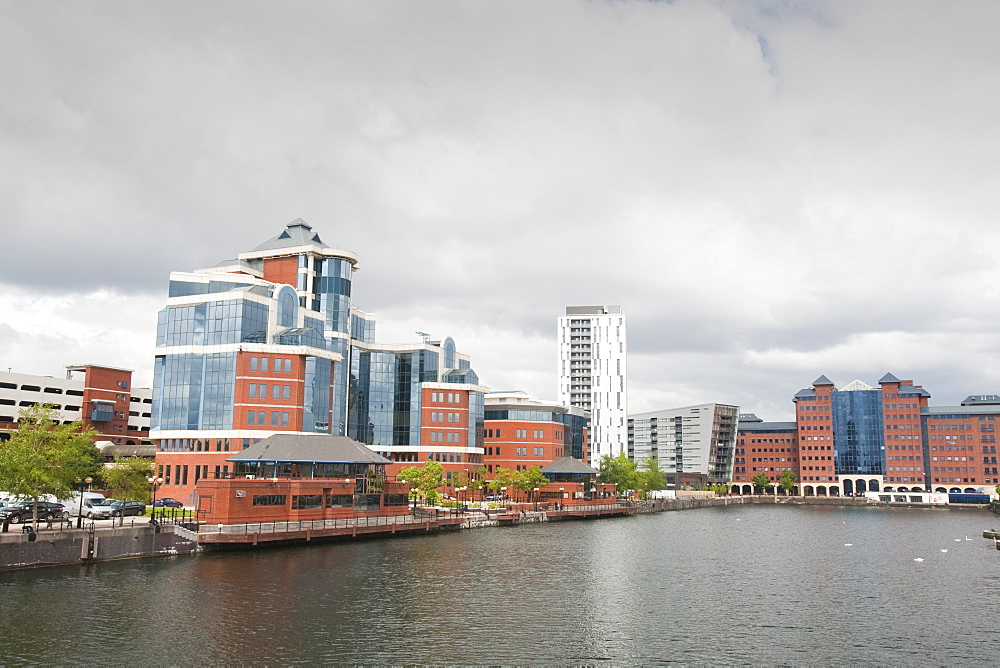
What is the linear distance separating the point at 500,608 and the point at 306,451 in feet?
178

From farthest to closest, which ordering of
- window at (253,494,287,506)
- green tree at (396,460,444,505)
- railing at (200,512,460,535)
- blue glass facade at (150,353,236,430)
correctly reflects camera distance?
green tree at (396,460,444,505)
blue glass facade at (150,353,236,430)
window at (253,494,287,506)
railing at (200,512,460,535)

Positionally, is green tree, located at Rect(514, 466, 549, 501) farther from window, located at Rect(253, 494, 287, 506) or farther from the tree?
window, located at Rect(253, 494, 287, 506)

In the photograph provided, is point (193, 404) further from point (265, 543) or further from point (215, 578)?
point (215, 578)

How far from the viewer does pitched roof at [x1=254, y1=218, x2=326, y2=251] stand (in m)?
155

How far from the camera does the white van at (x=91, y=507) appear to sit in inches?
3466

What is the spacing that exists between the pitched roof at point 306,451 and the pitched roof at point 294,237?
54.8m

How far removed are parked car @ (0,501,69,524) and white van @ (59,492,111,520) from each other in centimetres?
182

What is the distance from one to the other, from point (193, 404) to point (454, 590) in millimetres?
78893

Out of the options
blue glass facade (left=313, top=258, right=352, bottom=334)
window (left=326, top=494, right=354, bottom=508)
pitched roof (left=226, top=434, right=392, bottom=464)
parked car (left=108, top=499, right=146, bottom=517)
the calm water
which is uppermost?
blue glass facade (left=313, top=258, right=352, bottom=334)

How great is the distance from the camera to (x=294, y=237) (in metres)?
156

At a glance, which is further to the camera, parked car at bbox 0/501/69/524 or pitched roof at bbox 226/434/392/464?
pitched roof at bbox 226/434/392/464

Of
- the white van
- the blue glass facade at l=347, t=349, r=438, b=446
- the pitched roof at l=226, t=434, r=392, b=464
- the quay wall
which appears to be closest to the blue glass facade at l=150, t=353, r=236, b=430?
the pitched roof at l=226, t=434, r=392, b=464

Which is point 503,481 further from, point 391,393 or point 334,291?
point 334,291

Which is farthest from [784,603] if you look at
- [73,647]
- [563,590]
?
[73,647]
